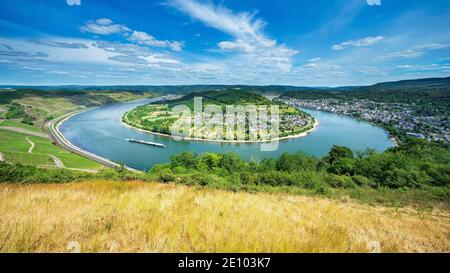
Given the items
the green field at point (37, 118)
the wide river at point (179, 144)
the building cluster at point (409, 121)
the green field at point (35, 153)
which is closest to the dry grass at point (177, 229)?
the green field at point (37, 118)

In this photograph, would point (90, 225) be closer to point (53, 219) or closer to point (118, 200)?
point (53, 219)

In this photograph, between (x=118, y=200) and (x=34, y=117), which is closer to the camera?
(x=118, y=200)

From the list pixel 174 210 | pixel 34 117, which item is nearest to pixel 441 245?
pixel 174 210

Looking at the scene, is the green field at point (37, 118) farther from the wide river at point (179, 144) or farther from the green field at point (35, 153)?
the wide river at point (179, 144)

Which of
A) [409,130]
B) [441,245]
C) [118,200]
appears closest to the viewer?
[441,245]

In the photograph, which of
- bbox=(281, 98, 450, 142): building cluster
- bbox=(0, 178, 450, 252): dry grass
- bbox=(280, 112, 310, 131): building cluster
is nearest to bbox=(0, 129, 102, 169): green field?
bbox=(0, 178, 450, 252): dry grass

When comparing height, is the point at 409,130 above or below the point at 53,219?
below
